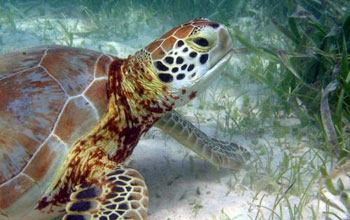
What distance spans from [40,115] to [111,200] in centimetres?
69

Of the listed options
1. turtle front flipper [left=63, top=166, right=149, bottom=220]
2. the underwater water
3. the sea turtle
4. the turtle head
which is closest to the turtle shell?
the sea turtle

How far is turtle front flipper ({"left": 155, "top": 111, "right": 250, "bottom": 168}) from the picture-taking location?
102 inches

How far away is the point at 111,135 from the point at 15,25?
5393 millimetres

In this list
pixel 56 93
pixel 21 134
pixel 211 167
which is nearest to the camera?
pixel 21 134

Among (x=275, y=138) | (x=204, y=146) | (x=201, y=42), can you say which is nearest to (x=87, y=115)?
(x=201, y=42)

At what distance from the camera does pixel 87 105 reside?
2113mm

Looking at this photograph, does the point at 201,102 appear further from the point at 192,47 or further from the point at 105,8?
the point at 105,8

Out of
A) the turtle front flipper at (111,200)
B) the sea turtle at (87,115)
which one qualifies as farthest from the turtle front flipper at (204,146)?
the turtle front flipper at (111,200)

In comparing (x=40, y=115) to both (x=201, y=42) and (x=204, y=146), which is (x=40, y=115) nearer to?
(x=201, y=42)

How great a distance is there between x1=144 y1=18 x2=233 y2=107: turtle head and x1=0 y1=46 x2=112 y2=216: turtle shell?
47cm

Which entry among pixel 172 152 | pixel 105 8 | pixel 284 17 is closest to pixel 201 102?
pixel 172 152

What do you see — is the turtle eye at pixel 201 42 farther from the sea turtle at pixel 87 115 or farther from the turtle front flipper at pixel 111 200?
the turtle front flipper at pixel 111 200

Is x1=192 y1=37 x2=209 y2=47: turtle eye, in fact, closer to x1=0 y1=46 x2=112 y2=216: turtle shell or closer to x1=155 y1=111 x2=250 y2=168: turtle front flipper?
x1=0 y1=46 x2=112 y2=216: turtle shell

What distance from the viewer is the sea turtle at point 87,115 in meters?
1.91
